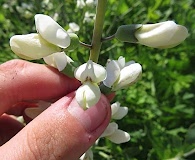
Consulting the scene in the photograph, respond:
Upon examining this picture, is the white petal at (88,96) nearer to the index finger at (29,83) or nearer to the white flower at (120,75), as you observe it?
the white flower at (120,75)

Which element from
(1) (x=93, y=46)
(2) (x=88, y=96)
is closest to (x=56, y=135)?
(2) (x=88, y=96)

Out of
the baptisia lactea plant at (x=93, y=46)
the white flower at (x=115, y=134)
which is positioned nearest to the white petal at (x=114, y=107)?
the white flower at (x=115, y=134)

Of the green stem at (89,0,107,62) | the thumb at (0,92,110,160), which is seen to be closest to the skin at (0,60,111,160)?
the thumb at (0,92,110,160)

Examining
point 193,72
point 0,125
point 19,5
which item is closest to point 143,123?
point 193,72

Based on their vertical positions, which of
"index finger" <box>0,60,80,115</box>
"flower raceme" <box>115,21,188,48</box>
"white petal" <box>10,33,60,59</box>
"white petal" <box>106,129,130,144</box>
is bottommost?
"white petal" <box>106,129,130,144</box>

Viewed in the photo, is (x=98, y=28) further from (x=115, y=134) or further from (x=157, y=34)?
(x=115, y=134)

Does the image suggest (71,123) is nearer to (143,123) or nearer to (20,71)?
(20,71)

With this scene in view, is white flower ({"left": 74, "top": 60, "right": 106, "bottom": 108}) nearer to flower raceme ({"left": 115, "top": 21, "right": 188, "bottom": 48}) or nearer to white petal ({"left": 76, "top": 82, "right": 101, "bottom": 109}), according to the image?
white petal ({"left": 76, "top": 82, "right": 101, "bottom": 109})
